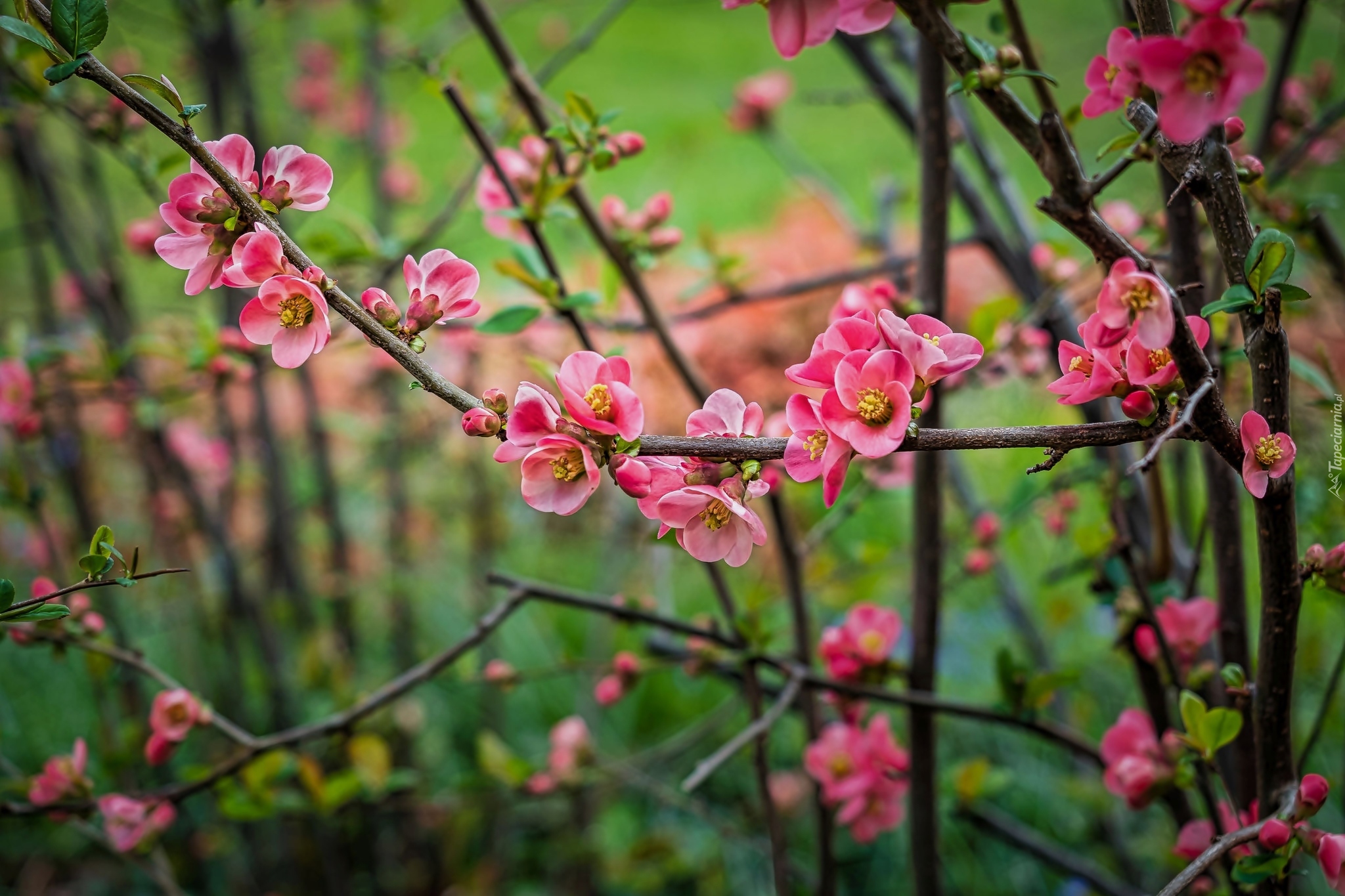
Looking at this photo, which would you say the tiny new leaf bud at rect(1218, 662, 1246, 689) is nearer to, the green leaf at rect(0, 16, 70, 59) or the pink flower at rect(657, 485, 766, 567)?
the pink flower at rect(657, 485, 766, 567)

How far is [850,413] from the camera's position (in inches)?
12.5

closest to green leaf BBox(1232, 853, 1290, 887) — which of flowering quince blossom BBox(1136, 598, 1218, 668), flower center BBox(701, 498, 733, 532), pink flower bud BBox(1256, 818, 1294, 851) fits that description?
pink flower bud BBox(1256, 818, 1294, 851)

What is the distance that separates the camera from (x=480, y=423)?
1.03ft

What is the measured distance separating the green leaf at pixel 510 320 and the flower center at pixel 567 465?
254 millimetres

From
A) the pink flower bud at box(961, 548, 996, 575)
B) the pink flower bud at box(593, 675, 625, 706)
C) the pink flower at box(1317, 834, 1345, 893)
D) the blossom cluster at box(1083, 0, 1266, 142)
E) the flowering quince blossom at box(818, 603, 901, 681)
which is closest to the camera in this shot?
the blossom cluster at box(1083, 0, 1266, 142)

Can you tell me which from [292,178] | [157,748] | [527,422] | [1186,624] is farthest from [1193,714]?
[157,748]

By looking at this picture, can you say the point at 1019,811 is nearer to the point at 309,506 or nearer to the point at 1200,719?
the point at 1200,719

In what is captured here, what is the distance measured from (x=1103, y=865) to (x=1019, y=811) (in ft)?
0.62

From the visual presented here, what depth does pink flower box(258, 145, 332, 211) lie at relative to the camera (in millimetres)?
351

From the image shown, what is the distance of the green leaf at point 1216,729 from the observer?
1.37ft

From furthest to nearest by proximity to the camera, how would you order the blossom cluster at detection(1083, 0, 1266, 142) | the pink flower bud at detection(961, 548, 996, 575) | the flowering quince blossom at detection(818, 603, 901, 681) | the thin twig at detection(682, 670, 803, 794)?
the pink flower bud at detection(961, 548, 996, 575), the flowering quince blossom at detection(818, 603, 901, 681), the thin twig at detection(682, 670, 803, 794), the blossom cluster at detection(1083, 0, 1266, 142)

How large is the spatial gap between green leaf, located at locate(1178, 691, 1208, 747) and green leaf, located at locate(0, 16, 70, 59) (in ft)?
1.81

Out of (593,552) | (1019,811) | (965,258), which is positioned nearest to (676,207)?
(965,258)

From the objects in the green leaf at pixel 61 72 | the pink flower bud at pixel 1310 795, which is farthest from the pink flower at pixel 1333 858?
the green leaf at pixel 61 72
